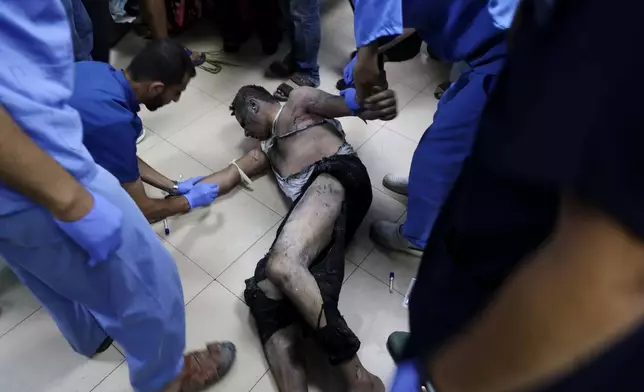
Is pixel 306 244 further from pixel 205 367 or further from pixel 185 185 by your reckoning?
pixel 185 185

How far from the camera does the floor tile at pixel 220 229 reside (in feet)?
6.03

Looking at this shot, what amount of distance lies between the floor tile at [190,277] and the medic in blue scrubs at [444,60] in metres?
0.70

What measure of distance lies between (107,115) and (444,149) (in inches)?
35.3

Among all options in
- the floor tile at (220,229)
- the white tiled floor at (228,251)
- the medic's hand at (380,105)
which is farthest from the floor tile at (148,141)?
the medic's hand at (380,105)

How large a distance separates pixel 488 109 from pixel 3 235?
0.90 meters

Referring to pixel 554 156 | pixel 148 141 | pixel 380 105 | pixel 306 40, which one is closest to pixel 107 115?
pixel 380 105

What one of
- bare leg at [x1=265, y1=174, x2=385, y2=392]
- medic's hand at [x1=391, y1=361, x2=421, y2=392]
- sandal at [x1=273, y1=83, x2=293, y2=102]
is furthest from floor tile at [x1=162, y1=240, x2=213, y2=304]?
medic's hand at [x1=391, y1=361, x2=421, y2=392]

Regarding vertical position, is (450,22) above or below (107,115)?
above

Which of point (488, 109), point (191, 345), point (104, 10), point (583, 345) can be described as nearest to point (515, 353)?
point (583, 345)

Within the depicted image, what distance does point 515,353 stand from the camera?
1.40 feet

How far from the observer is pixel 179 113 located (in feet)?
7.86

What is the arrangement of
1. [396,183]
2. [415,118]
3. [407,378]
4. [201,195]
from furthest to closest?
[415,118], [396,183], [201,195], [407,378]

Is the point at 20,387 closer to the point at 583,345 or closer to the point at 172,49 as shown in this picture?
the point at 172,49

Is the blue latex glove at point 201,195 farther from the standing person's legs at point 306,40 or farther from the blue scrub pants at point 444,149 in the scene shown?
the standing person's legs at point 306,40
